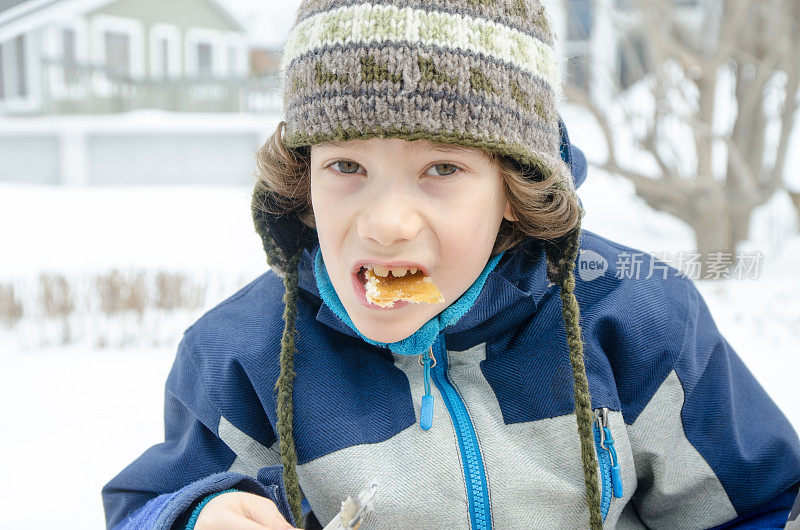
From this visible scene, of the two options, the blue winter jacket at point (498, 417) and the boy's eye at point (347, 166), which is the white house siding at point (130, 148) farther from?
the boy's eye at point (347, 166)

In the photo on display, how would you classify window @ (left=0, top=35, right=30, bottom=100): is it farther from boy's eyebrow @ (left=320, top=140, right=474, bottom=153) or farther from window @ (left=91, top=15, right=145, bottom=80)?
boy's eyebrow @ (left=320, top=140, right=474, bottom=153)

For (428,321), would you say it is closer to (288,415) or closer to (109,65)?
(288,415)

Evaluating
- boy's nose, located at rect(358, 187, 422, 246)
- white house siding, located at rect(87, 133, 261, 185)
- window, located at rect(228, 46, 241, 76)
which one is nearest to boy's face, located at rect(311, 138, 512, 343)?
boy's nose, located at rect(358, 187, 422, 246)

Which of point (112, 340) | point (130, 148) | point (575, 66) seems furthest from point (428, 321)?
point (130, 148)

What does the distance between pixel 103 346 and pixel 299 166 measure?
10.4 feet

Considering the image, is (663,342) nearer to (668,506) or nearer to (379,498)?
(668,506)

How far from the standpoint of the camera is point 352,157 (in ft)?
4.16

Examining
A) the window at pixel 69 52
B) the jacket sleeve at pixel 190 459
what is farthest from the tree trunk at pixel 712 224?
the window at pixel 69 52

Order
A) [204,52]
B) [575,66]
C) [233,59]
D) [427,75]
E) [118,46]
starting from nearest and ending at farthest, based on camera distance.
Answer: [427,75]
[575,66]
[118,46]
[204,52]
[233,59]

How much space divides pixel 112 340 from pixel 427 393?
11.3ft

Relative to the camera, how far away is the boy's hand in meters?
1.24

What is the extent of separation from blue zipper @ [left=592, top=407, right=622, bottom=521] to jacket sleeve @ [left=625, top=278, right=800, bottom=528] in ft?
0.29

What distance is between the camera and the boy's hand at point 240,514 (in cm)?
124

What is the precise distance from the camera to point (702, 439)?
1.53 meters
